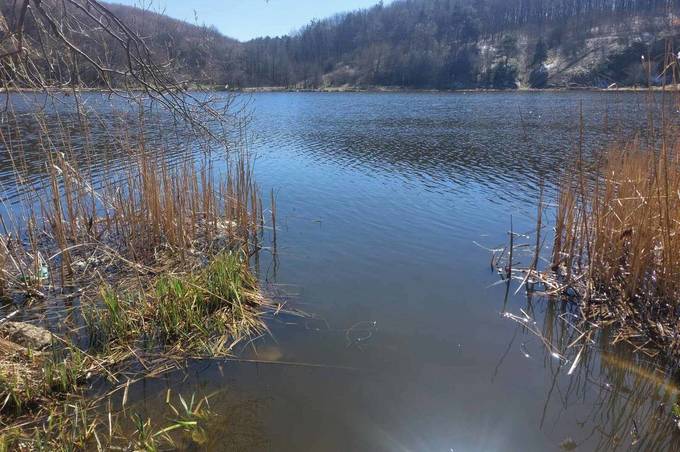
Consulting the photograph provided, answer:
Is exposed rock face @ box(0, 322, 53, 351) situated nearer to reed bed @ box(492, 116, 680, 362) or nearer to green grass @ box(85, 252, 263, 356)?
green grass @ box(85, 252, 263, 356)

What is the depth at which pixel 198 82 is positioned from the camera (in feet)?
20.1

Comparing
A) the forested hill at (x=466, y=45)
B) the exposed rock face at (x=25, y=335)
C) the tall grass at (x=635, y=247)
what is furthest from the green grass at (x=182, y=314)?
the forested hill at (x=466, y=45)

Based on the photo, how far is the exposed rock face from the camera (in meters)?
4.64

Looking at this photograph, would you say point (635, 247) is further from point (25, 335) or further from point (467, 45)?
point (467, 45)

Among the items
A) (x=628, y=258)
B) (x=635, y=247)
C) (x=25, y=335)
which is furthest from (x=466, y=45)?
(x=25, y=335)

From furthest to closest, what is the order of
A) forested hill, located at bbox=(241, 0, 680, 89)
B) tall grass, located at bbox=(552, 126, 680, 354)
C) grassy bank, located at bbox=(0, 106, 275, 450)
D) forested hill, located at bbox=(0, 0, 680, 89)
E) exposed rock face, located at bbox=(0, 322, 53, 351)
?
forested hill, located at bbox=(241, 0, 680, 89)
forested hill, located at bbox=(0, 0, 680, 89)
tall grass, located at bbox=(552, 126, 680, 354)
exposed rock face, located at bbox=(0, 322, 53, 351)
grassy bank, located at bbox=(0, 106, 275, 450)

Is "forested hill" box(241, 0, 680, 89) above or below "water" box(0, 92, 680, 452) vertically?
above

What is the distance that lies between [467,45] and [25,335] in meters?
115

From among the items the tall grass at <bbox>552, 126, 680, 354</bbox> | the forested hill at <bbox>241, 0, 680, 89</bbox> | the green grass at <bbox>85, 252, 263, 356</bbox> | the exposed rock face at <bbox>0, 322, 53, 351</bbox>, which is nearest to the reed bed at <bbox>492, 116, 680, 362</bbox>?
the tall grass at <bbox>552, 126, 680, 354</bbox>

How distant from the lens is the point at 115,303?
500 centimetres

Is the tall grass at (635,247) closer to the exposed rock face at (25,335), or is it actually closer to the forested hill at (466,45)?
the exposed rock face at (25,335)

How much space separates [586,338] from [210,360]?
4.30 m

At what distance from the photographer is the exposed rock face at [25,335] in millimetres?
4641

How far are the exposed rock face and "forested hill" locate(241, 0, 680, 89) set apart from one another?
6769 cm
